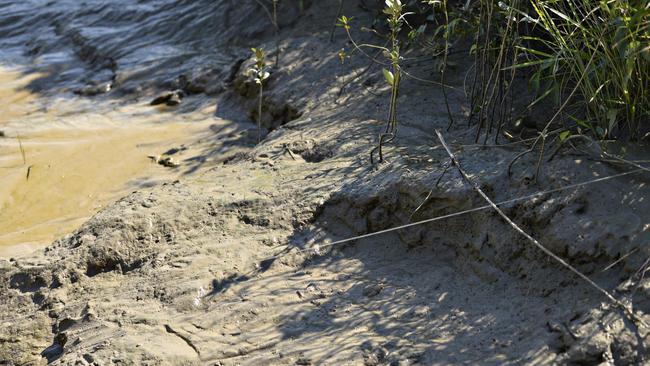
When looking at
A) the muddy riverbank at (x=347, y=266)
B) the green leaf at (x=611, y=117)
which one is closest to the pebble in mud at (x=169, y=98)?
the muddy riverbank at (x=347, y=266)

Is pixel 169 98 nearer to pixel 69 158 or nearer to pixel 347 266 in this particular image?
pixel 69 158

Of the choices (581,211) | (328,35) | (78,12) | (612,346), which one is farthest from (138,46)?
(612,346)

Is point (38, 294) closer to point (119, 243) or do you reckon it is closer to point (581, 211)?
point (119, 243)

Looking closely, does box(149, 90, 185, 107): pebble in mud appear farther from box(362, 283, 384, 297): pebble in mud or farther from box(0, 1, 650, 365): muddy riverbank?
box(362, 283, 384, 297): pebble in mud

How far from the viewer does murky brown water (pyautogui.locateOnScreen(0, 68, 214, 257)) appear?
4.60m

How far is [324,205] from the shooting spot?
3.55 metres

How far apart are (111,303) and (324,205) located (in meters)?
0.94

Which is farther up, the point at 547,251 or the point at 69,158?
the point at 547,251

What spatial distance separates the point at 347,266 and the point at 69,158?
9.02 feet

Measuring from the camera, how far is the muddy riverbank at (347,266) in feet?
9.05

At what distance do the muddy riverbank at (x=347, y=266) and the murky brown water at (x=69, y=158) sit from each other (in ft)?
2.76

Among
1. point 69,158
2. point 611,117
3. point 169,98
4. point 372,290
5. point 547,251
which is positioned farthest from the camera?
point 169,98

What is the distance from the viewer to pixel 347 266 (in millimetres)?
3260

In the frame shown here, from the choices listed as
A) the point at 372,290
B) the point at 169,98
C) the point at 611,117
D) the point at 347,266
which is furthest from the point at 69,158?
the point at 611,117
